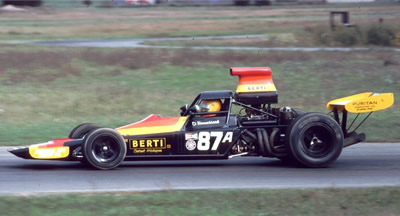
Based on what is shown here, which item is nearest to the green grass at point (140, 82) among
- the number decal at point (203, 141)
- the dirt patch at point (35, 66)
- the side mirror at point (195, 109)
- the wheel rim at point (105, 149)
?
the dirt patch at point (35, 66)

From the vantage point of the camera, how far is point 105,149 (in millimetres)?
10078

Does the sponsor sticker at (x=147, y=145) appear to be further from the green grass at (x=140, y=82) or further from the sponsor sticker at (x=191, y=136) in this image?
the green grass at (x=140, y=82)

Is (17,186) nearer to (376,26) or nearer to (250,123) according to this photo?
(250,123)

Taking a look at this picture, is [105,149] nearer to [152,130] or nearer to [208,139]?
[152,130]

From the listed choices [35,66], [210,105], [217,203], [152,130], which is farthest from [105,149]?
[35,66]

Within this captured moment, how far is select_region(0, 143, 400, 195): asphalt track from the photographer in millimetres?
8961

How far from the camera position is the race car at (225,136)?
10.0 metres

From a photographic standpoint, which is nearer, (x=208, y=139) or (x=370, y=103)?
(x=208, y=139)

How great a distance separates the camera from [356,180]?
31.2 ft

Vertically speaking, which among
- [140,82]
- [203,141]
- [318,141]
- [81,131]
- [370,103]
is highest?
[140,82]

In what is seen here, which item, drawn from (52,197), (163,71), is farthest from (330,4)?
(52,197)

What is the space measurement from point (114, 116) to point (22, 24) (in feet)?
106

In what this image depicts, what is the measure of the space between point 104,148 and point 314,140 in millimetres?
3405

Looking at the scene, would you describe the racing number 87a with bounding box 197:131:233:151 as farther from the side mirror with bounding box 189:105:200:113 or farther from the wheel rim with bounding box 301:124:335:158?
the wheel rim with bounding box 301:124:335:158
